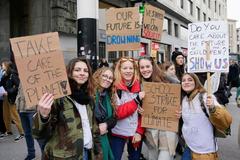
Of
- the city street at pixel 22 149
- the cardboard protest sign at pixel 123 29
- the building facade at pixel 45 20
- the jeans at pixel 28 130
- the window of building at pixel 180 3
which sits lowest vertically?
the city street at pixel 22 149

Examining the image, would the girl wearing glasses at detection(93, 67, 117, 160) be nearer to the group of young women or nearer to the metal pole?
the group of young women

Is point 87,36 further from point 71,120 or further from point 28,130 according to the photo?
point 71,120

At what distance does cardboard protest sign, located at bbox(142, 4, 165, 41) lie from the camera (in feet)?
22.2

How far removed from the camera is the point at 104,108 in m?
4.38

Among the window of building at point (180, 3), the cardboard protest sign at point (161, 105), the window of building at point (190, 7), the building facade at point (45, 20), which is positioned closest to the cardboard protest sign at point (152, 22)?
the cardboard protest sign at point (161, 105)

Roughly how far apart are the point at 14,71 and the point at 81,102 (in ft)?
18.2

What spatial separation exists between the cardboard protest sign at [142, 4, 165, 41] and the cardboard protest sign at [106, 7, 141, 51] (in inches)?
5.3

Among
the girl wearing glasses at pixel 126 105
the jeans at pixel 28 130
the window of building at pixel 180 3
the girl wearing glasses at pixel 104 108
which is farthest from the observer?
the window of building at pixel 180 3

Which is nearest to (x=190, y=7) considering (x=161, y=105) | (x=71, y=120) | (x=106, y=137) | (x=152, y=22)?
(x=152, y=22)

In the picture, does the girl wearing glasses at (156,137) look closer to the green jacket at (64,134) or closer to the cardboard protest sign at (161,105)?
the cardboard protest sign at (161,105)

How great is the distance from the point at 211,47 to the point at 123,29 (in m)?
2.45

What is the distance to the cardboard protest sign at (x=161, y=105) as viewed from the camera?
4.54 m

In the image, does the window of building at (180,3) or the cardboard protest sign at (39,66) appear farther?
the window of building at (180,3)

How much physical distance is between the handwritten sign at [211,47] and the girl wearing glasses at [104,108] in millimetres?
944
